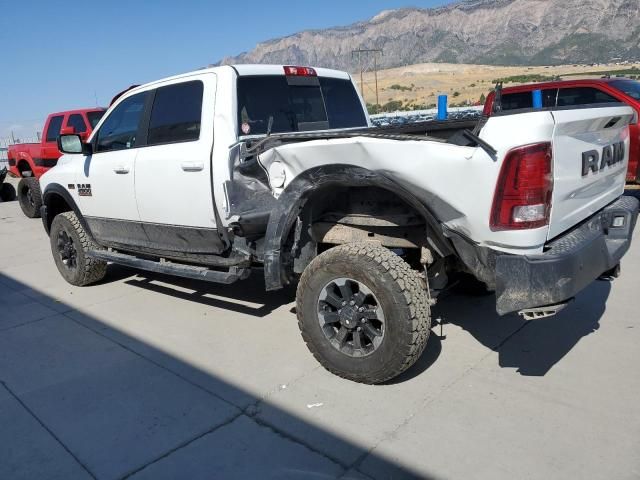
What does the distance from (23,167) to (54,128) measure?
154 cm

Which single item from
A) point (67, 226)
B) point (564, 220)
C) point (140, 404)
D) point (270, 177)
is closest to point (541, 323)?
point (564, 220)

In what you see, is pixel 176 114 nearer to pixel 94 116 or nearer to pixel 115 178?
pixel 115 178

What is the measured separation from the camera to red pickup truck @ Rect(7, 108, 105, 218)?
1075 cm

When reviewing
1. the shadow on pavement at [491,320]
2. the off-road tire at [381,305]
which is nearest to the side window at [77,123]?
the shadow on pavement at [491,320]

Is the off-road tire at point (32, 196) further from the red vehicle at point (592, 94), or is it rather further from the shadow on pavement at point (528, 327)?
the shadow on pavement at point (528, 327)

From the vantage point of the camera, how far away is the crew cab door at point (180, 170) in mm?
3900

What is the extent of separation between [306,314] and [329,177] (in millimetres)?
888

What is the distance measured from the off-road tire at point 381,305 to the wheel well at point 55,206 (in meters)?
3.73

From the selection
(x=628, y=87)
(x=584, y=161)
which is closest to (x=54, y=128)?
(x=628, y=87)

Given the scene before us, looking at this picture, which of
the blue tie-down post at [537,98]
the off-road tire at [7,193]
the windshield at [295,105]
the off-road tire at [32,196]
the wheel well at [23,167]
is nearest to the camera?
the windshield at [295,105]

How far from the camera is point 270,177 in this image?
3479 millimetres

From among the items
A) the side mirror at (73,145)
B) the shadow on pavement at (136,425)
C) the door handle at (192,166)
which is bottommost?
the shadow on pavement at (136,425)

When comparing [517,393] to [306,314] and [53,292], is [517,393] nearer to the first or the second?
[306,314]

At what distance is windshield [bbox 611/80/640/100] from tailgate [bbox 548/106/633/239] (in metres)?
5.44
